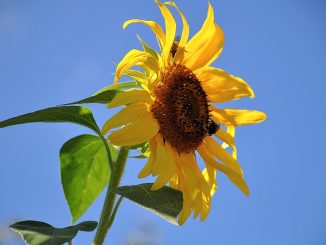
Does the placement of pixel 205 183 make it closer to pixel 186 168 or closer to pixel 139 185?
pixel 186 168

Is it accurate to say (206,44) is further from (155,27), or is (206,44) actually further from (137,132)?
(137,132)

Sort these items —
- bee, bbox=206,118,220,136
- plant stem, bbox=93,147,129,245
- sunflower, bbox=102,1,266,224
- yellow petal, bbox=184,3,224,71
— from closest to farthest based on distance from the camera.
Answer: plant stem, bbox=93,147,129,245
sunflower, bbox=102,1,266,224
yellow petal, bbox=184,3,224,71
bee, bbox=206,118,220,136

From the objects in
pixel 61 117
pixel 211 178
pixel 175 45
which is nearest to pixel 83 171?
pixel 61 117

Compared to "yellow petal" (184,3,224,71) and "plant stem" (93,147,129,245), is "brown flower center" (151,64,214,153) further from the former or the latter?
"plant stem" (93,147,129,245)

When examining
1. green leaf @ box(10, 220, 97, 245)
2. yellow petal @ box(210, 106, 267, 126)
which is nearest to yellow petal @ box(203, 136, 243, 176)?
yellow petal @ box(210, 106, 267, 126)

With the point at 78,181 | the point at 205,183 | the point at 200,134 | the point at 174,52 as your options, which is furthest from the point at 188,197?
the point at 174,52

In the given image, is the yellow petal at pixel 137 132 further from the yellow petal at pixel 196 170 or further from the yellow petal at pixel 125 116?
the yellow petal at pixel 196 170

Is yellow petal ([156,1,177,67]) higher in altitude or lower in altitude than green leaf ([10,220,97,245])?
higher

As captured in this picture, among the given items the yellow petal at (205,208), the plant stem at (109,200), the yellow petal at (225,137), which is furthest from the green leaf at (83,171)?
the yellow petal at (225,137)
